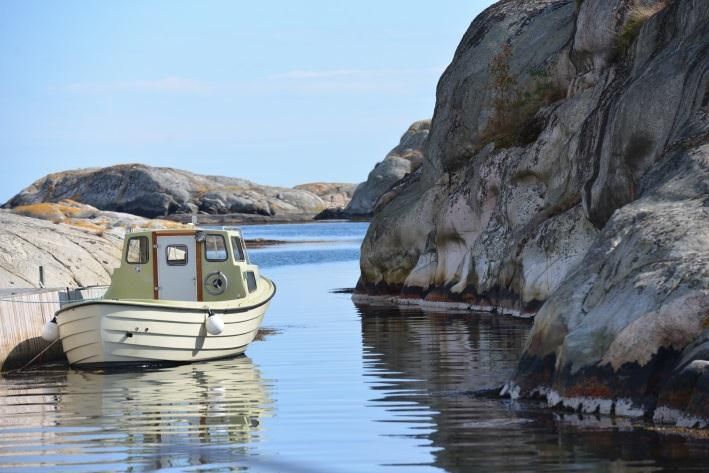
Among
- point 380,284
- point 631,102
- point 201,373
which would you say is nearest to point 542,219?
point 631,102

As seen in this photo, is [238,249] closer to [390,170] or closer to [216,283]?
[216,283]

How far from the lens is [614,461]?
13.2 m

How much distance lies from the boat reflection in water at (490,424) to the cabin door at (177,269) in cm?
411

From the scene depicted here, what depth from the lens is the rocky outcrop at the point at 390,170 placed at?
132125 millimetres

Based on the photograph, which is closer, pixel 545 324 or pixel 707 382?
pixel 707 382

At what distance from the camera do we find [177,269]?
2706 cm

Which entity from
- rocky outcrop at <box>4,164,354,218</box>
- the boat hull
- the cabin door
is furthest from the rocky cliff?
rocky outcrop at <box>4,164,354,218</box>

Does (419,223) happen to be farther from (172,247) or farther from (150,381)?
(150,381)

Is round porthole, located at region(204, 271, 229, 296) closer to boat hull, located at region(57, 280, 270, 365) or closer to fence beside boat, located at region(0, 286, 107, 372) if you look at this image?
boat hull, located at region(57, 280, 270, 365)

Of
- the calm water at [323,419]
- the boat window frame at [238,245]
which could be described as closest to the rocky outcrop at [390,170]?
the boat window frame at [238,245]

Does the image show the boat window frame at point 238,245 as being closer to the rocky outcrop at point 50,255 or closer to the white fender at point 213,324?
the white fender at point 213,324

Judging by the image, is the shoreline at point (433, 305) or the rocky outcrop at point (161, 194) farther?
the rocky outcrop at point (161, 194)

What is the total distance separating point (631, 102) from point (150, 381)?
12158 mm

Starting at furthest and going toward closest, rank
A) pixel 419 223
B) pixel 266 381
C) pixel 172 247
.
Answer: pixel 419 223 < pixel 172 247 < pixel 266 381
